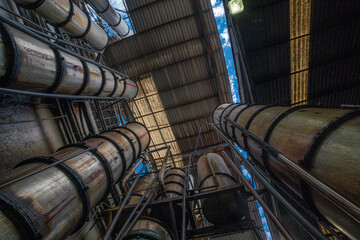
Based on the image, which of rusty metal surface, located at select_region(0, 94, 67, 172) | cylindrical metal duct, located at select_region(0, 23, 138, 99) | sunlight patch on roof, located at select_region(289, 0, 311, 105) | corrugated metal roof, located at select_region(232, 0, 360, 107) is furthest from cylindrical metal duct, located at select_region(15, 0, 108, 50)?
sunlight patch on roof, located at select_region(289, 0, 311, 105)

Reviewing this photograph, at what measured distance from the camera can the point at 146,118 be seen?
38.1 ft

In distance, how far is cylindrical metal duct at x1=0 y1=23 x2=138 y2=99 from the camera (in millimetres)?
2447

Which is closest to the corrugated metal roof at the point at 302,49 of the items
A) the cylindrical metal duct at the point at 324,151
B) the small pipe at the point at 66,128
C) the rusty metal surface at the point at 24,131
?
the cylindrical metal duct at the point at 324,151

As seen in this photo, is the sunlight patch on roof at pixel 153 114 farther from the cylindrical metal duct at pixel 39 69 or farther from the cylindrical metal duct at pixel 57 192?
the cylindrical metal duct at pixel 57 192

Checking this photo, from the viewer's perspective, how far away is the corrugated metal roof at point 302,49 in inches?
240

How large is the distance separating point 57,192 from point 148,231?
5.83 feet

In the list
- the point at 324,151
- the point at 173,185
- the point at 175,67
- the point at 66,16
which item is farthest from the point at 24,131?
the point at 175,67

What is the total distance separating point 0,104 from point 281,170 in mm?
6357

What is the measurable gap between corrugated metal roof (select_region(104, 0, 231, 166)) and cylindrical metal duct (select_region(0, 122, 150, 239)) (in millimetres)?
7442

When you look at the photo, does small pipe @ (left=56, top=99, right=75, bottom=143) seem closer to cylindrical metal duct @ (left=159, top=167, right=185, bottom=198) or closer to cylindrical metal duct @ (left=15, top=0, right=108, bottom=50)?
cylindrical metal duct @ (left=15, top=0, right=108, bottom=50)

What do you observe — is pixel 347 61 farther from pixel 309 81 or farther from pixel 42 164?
pixel 42 164

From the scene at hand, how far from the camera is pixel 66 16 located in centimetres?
482

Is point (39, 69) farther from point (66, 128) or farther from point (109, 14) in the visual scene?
point (109, 14)

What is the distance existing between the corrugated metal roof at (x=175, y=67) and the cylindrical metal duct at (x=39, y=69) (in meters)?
5.98
